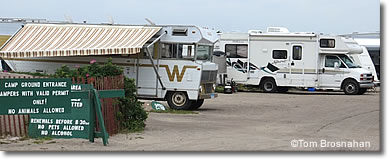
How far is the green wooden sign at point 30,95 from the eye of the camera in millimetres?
11469

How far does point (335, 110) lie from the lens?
21125mm

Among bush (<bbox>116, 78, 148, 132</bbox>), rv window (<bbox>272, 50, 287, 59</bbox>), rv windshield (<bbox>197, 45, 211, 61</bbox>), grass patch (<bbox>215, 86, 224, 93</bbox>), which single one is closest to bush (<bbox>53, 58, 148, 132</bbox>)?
bush (<bbox>116, 78, 148, 132</bbox>)

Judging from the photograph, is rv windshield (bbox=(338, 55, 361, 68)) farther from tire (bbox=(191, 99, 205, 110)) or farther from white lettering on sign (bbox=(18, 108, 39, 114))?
white lettering on sign (bbox=(18, 108, 39, 114))

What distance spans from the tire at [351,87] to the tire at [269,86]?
3182 mm

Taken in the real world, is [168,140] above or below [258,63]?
below

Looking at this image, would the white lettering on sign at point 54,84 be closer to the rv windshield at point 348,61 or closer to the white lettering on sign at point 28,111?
the white lettering on sign at point 28,111

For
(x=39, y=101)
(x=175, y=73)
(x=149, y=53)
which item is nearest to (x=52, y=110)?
(x=39, y=101)

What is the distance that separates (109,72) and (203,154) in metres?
3.91

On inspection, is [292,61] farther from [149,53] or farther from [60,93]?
[60,93]

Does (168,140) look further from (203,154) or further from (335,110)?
(335,110)

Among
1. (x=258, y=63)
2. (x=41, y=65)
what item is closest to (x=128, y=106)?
(x=41, y=65)

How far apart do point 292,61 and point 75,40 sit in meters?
12.6

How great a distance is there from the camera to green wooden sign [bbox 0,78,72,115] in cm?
1147

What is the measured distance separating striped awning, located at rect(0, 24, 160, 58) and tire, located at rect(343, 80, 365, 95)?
12997 millimetres
